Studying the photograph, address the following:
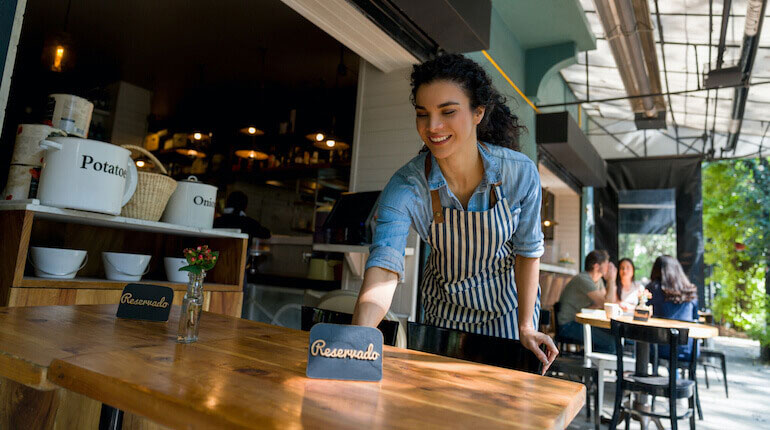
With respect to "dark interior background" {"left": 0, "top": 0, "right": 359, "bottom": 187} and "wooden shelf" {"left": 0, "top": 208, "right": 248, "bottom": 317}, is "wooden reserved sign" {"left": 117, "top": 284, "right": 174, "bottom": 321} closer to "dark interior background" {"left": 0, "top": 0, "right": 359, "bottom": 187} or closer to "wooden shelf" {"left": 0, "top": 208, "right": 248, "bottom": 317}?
"wooden shelf" {"left": 0, "top": 208, "right": 248, "bottom": 317}

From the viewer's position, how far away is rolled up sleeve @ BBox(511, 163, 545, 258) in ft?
5.20

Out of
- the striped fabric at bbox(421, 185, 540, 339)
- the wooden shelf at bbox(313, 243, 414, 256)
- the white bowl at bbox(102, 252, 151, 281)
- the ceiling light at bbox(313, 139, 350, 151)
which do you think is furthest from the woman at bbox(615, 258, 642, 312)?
the white bowl at bbox(102, 252, 151, 281)

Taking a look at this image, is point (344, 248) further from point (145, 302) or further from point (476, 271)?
point (145, 302)

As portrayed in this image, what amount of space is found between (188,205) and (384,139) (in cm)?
217

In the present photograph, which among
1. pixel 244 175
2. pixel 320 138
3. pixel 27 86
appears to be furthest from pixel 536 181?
pixel 27 86

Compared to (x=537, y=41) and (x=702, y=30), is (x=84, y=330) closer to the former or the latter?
(x=537, y=41)

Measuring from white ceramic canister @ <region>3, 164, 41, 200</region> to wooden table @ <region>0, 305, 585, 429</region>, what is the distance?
0.84 meters

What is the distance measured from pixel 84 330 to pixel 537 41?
18.8 ft

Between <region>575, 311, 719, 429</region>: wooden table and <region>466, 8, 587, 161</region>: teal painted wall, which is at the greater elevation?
<region>466, 8, 587, 161</region>: teal painted wall

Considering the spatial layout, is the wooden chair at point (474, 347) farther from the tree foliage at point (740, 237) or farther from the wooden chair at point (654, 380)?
the tree foliage at point (740, 237)

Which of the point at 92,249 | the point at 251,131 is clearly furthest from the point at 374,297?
the point at 251,131

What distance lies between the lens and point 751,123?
352 inches

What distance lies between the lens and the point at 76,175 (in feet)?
5.70

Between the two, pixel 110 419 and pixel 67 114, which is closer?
pixel 110 419
